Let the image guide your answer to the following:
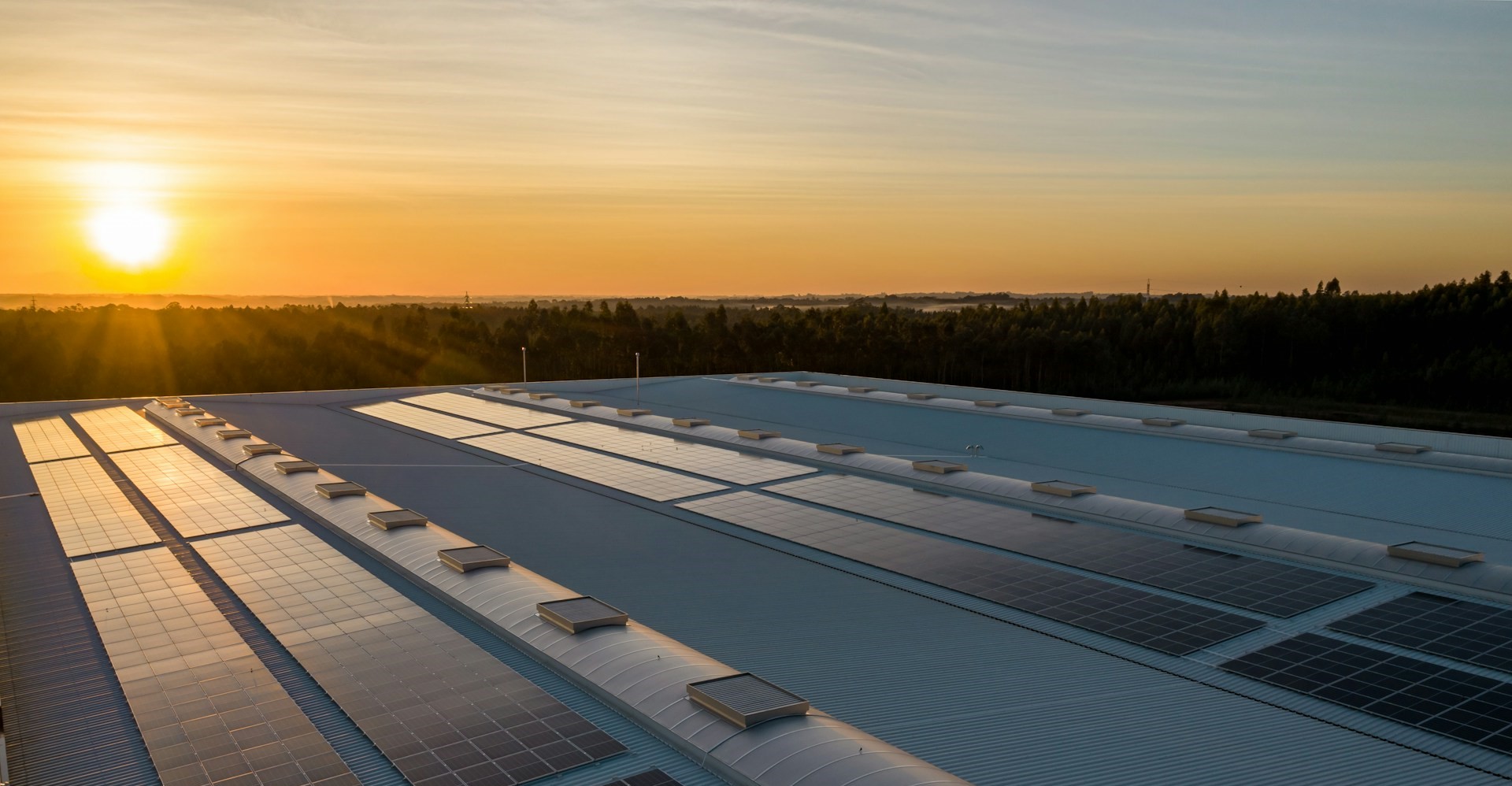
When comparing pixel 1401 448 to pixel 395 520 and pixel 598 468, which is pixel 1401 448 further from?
pixel 395 520

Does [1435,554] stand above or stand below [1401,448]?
below

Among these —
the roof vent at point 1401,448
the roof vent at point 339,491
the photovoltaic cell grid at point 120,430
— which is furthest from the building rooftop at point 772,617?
the photovoltaic cell grid at point 120,430

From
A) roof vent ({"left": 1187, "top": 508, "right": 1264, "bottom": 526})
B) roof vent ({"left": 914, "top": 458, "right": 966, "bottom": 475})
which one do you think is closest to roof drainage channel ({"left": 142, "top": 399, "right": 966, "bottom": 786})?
roof vent ({"left": 1187, "top": 508, "right": 1264, "bottom": 526})

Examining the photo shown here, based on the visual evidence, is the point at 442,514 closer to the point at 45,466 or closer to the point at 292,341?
the point at 45,466

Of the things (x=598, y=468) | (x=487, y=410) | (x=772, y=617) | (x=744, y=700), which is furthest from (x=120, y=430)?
(x=744, y=700)

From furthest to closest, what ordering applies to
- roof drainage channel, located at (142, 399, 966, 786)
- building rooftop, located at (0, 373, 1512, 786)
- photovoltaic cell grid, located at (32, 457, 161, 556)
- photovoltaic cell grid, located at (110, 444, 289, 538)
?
photovoltaic cell grid, located at (110, 444, 289, 538)
photovoltaic cell grid, located at (32, 457, 161, 556)
building rooftop, located at (0, 373, 1512, 786)
roof drainage channel, located at (142, 399, 966, 786)

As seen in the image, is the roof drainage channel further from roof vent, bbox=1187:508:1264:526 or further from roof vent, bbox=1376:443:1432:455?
roof vent, bbox=1376:443:1432:455
